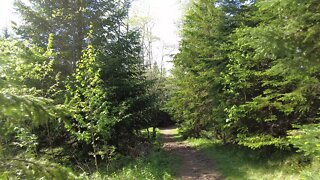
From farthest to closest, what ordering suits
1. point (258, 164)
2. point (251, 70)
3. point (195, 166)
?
point (195, 166), point (251, 70), point (258, 164)

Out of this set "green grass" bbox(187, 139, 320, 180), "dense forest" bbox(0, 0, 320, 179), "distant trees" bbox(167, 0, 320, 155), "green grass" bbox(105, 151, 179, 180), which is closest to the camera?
"distant trees" bbox(167, 0, 320, 155)

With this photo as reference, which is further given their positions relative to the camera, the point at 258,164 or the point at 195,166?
the point at 195,166

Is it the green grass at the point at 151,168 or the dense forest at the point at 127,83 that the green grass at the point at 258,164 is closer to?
the dense forest at the point at 127,83

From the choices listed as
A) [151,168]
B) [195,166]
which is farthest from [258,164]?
[151,168]

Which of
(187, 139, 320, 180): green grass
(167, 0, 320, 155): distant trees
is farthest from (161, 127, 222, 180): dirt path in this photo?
(167, 0, 320, 155): distant trees

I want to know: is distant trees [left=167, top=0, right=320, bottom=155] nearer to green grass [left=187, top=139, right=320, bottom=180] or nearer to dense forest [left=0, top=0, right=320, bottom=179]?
dense forest [left=0, top=0, right=320, bottom=179]

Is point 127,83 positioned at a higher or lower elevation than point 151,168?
higher

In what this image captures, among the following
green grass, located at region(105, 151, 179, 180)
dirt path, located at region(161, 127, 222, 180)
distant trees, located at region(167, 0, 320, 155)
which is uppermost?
distant trees, located at region(167, 0, 320, 155)

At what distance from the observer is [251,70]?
9.90 meters

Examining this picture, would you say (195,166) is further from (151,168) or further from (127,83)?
(127,83)

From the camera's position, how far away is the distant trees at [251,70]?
4.71 m

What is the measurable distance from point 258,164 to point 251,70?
10.9ft

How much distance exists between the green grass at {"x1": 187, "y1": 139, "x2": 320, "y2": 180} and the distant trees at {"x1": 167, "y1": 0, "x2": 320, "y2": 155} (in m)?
0.62

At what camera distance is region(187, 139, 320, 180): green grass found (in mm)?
7832
